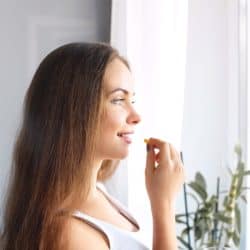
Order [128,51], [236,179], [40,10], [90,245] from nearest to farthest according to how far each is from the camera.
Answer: [90,245]
[236,179]
[128,51]
[40,10]

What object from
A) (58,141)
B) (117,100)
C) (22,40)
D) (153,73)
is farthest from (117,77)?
(22,40)

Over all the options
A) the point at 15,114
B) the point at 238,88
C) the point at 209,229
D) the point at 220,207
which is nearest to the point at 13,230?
the point at 209,229

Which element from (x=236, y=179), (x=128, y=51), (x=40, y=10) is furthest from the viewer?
(x=40, y=10)

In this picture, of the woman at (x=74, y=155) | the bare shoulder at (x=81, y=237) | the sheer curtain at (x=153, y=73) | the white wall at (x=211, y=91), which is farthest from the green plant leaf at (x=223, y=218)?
the bare shoulder at (x=81, y=237)

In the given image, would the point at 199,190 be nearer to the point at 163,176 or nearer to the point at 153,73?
the point at 153,73

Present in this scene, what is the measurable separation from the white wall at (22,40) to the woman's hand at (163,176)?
2.42ft

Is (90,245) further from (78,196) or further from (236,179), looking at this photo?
(236,179)

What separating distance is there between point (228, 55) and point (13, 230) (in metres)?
1.05

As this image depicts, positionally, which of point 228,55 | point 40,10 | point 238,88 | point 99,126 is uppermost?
point 40,10

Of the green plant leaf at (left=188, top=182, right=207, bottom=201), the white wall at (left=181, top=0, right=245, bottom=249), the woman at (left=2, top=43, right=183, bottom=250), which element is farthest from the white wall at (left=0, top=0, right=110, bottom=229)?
the woman at (left=2, top=43, right=183, bottom=250)

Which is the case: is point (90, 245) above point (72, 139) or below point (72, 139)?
below

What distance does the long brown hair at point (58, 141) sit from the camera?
0.72 meters

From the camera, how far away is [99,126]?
738 mm

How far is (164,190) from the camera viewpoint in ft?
2.57
